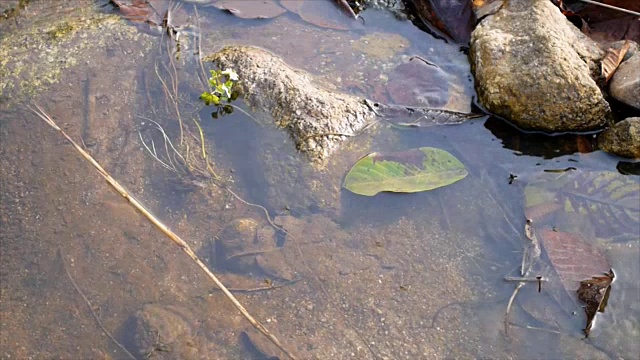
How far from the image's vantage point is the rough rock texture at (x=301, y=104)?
102 inches

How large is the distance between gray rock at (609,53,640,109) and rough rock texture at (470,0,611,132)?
0.32 ft

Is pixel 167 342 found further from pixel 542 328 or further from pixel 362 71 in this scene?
pixel 362 71

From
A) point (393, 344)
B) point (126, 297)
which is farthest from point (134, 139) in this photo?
point (393, 344)

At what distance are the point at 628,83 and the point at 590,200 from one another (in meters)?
0.58

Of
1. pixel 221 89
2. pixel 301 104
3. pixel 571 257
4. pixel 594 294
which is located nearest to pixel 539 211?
pixel 571 257

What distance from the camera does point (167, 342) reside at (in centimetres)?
207

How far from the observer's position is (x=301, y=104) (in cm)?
263

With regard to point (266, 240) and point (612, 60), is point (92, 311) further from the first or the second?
point (612, 60)

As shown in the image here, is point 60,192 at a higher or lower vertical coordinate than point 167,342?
higher

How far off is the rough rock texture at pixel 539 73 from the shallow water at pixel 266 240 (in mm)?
103

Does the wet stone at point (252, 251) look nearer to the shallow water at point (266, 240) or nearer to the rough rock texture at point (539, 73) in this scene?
the shallow water at point (266, 240)

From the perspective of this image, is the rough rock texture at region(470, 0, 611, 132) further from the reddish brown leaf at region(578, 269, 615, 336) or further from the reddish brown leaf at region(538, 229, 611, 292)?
the reddish brown leaf at region(578, 269, 615, 336)

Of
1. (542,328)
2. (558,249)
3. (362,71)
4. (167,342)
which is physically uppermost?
(362,71)

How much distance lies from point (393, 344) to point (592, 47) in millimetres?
1720
